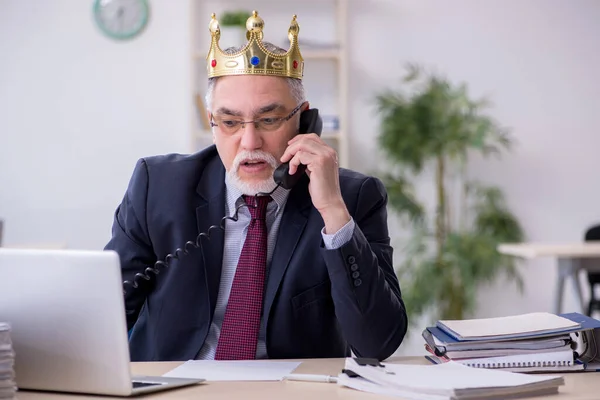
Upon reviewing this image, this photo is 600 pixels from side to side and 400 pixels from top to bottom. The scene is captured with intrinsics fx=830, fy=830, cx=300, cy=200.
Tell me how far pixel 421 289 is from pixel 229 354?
319cm

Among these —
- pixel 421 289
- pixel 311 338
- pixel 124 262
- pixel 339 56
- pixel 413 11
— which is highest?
pixel 413 11

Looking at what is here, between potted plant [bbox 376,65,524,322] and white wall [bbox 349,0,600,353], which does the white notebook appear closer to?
potted plant [bbox 376,65,524,322]

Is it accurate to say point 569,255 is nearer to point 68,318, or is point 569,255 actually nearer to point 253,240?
point 253,240

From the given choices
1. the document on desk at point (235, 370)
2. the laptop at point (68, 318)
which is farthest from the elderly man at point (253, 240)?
the laptop at point (68, 318)

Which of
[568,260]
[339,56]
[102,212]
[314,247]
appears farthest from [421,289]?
[314,247]

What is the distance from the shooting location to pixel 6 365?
1.16 m

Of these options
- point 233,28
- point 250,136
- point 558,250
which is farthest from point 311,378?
point 233,28

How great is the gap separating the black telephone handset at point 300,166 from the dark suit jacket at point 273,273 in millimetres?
94

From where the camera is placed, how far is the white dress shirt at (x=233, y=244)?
71.1 inches

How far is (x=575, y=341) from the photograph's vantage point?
61.2 inches

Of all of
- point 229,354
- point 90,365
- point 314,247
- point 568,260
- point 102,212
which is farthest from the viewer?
point 102,212

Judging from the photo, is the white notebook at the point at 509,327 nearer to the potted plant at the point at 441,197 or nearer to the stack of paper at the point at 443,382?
the stack of paper at the point at 443,382

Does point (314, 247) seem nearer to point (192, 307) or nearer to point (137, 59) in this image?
point (192, 307)

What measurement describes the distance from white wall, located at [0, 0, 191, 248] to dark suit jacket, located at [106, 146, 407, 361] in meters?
3.21
